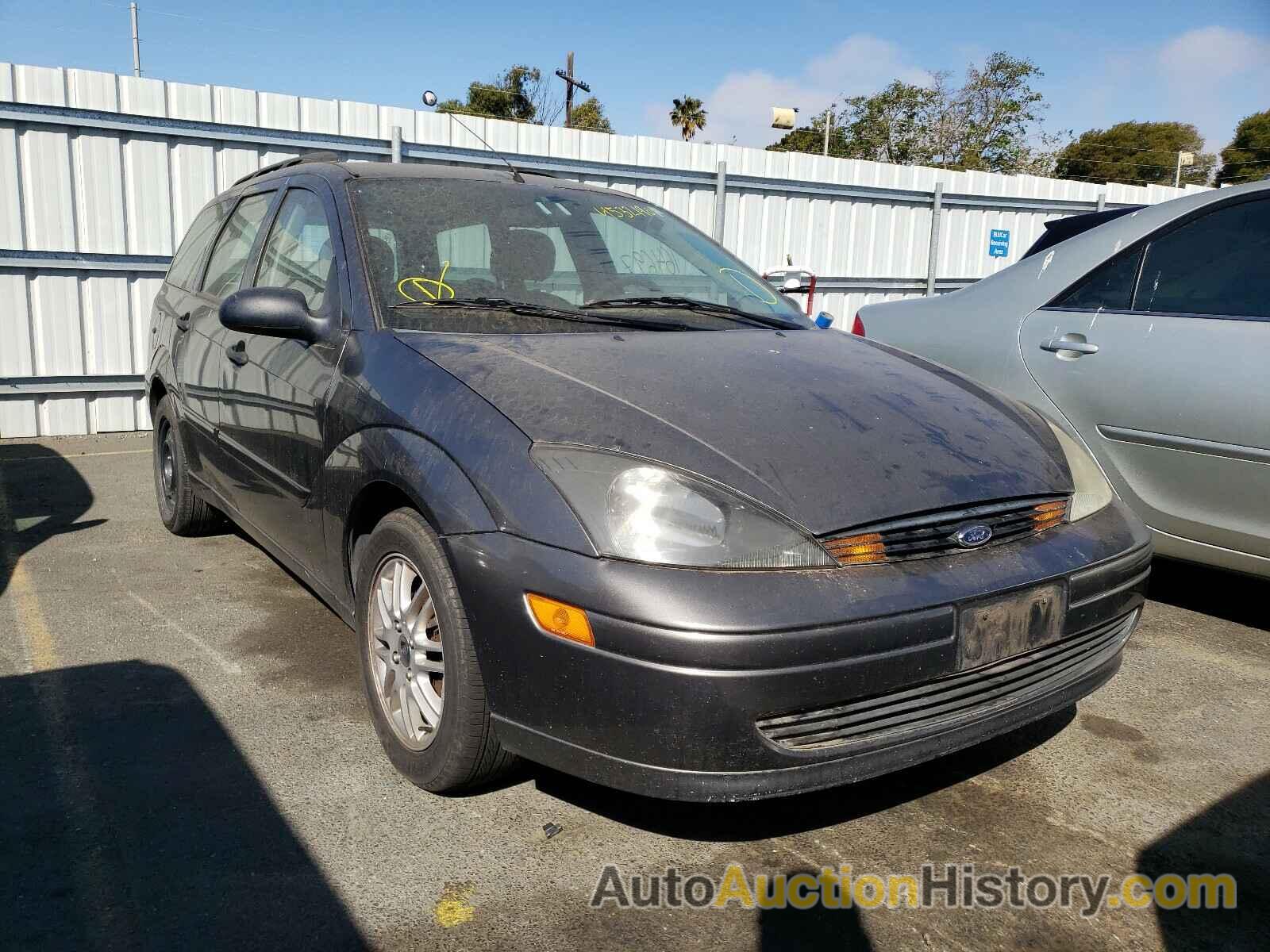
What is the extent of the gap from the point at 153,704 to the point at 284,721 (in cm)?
45

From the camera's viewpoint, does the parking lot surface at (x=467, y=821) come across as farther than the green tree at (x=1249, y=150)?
No

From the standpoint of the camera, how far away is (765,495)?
215 centimetres

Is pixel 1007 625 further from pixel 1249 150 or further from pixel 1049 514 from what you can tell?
pixel 1249 150

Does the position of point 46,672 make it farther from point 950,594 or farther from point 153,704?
point 950,594

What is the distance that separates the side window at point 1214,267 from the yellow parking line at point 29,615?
4168mm

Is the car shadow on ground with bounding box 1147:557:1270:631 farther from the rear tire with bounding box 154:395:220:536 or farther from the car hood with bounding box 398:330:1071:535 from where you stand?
the rear tire with bounding box 154:395:220:536

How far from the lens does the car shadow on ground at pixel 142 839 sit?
6.65 ft

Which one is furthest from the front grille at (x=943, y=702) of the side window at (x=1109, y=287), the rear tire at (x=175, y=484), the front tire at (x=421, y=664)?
the rear tire at (x=175, y=484)

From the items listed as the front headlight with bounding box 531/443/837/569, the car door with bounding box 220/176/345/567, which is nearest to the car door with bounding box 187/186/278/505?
the car door with bounding box 220/176/345/567

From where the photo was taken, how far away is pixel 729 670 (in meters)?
1.93

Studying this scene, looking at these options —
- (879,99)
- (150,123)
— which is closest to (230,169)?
(150,123)

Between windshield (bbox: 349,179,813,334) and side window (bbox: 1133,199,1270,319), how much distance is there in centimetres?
142

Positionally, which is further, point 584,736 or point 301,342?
point 301,342

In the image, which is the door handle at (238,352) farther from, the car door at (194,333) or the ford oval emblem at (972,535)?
the ford oval emblem at (972,535)
